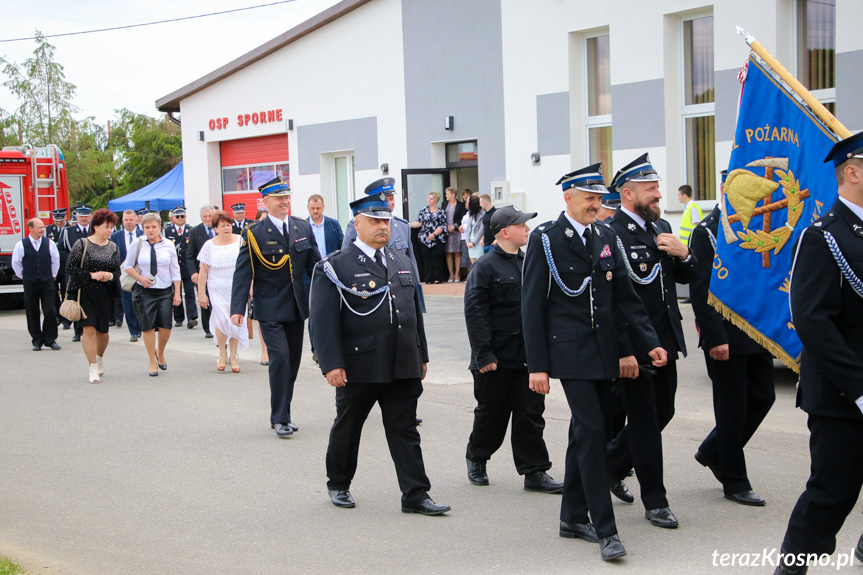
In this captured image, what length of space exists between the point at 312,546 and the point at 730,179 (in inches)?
126

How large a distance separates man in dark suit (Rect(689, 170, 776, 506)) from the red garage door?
21635 millimetres

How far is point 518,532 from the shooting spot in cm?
557

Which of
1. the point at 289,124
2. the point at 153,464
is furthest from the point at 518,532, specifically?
the point at 289,124

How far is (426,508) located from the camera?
596 centimetres

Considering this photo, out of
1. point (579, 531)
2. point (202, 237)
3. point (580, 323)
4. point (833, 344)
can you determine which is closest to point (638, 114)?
point (202, 237)

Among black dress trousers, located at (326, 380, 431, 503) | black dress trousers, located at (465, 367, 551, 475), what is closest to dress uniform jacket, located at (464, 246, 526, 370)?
black dress trousers, located at (465, 367, 551, 475)

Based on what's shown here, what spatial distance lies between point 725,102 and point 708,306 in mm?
12028

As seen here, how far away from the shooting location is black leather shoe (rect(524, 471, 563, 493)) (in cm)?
643

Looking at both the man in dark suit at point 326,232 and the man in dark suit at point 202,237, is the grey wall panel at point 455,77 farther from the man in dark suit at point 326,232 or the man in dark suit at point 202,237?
the man in dark suit at point 326,232

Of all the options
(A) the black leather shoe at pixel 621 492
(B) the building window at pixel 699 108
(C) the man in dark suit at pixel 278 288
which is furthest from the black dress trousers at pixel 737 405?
(B) the building window at pixel 699 108

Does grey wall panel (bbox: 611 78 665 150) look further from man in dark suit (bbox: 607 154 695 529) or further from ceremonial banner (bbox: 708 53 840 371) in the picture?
ceremonial banner (bbox: 708 53 840 371)

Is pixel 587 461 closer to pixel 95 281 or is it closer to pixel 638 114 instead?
pixel 95 281

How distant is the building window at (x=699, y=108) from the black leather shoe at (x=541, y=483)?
12367mm

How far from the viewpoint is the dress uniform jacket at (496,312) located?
21.4 ft
